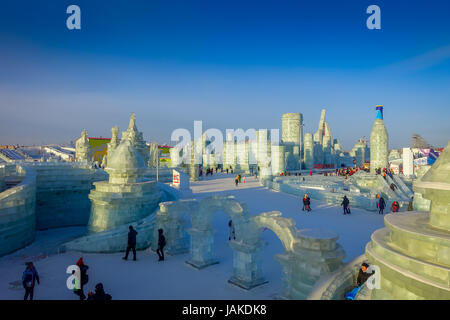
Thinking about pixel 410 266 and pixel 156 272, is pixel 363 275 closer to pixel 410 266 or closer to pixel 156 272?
pixel 410 266

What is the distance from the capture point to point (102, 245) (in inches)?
472

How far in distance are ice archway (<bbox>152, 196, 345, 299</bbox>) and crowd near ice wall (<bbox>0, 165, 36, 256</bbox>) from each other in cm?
610

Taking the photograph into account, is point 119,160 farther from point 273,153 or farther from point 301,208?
point 273,153

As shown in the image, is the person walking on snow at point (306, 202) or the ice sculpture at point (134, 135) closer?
the person walking on snow at point (306, 202)

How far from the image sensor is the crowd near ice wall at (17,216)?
1212 centimetres

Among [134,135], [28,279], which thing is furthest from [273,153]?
[28,279]

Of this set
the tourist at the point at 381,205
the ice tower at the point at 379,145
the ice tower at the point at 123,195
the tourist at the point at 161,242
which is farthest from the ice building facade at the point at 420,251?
the ice tower at the point at 379,145

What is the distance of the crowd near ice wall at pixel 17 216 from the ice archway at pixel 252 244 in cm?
610

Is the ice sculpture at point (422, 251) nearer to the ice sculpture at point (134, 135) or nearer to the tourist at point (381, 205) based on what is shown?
the tourist at point (381, 205)

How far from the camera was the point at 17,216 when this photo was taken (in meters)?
12.8

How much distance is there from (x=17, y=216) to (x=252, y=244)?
1067 cm

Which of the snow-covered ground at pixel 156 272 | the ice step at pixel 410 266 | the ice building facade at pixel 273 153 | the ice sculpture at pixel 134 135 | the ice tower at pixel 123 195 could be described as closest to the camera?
the ice step at pixel 410 266
